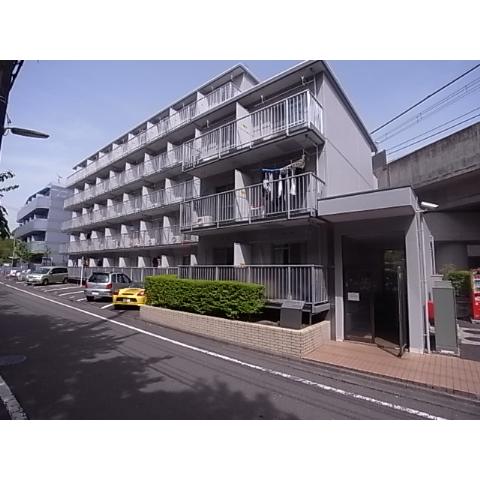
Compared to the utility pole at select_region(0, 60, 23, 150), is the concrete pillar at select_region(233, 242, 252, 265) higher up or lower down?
lower down

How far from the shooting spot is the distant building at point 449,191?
1408 centimetres

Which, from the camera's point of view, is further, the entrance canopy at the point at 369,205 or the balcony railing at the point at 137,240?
the balcony railing at the point at 137,240

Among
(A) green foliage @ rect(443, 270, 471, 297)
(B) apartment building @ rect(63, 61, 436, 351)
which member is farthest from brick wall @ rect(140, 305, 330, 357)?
(A) green foliage @ rect(443, 270, 471, 297)

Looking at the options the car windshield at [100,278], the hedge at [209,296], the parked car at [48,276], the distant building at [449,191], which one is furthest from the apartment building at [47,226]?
the distant building at [449,191]

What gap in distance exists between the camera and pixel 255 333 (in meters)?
7.18

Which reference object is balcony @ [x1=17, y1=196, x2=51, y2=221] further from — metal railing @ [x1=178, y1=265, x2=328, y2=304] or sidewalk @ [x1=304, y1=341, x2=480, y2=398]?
sidewalk @ [x1=304, y1=341, x2=480, y2=398]

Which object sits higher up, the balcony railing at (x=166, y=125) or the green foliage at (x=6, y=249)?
the balcony railing at (x=166, y=125)

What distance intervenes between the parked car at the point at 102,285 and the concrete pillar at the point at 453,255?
1785 cm

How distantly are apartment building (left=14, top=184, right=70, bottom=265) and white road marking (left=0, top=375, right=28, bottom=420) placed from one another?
1523 inches

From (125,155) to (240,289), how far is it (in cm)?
1848

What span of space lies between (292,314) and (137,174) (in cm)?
1755

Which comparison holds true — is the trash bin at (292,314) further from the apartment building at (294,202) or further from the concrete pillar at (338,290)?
the concrete pillar at (338,290)

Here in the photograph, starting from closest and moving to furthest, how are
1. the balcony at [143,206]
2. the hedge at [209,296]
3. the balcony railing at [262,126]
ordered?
the hedge at [209,296] → the balcony railing at [262,126] → the balcony at [143,206]

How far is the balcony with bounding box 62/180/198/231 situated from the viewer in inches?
650
